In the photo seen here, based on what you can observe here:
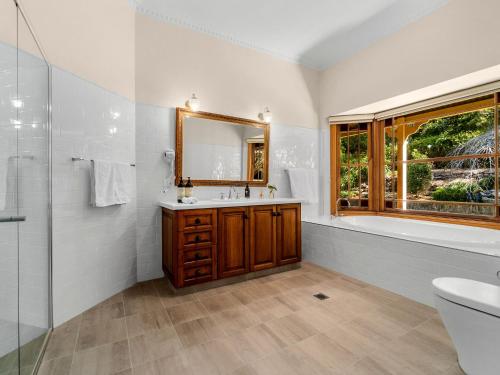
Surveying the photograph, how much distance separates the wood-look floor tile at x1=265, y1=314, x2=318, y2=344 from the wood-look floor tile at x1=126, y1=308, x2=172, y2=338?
781 mm

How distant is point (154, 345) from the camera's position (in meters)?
1.62

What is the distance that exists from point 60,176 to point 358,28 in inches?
135

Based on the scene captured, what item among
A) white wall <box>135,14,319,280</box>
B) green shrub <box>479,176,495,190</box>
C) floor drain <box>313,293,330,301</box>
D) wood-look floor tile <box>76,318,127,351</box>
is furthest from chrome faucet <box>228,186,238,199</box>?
green shrub <box>479,176,495,190</box>

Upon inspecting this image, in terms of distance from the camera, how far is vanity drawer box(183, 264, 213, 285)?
2318 millimetres

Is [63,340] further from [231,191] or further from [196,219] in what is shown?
[231,191]

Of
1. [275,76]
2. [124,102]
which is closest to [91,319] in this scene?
[124,102]

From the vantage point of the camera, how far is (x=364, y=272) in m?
2.63

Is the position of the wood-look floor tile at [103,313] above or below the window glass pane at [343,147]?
below

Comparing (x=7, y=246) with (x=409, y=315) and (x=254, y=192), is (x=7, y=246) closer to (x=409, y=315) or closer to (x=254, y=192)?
(x=254, y=192)

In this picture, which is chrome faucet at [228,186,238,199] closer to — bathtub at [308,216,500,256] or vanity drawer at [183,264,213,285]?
vanity drawer at [183,264,213,285]

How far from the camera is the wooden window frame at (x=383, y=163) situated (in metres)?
2.68

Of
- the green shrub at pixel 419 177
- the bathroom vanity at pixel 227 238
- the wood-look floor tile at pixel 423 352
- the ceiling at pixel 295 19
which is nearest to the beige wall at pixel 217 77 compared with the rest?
the ceiling at pixel 295 19

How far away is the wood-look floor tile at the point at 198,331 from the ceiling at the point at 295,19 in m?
2.98

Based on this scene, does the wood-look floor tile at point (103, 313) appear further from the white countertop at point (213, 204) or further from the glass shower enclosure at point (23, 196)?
the white countertop at point (213, 204)
